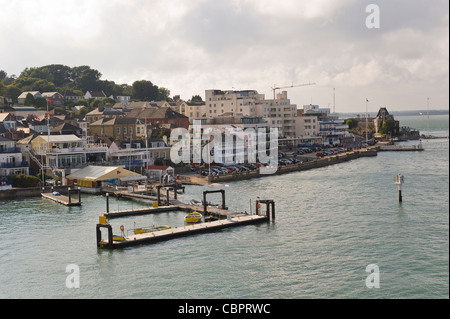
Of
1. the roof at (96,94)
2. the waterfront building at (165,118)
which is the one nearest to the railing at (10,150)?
the waterfront building at (165,118)

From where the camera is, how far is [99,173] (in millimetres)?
50188

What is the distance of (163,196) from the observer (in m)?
44.7

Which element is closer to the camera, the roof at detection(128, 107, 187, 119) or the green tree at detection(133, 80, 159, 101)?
the roof at detection(128, 107, 187, 119)

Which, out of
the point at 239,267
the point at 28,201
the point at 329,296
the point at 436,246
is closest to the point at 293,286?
the point at 329,296

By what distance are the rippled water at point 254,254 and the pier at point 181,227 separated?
1.96 ft

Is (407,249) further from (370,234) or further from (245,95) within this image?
(245,95)

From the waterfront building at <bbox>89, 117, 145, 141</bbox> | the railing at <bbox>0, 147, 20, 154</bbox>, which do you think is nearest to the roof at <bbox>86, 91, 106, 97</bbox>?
the waterfront building at <bbox>89, 117, 145, 141</bbox>

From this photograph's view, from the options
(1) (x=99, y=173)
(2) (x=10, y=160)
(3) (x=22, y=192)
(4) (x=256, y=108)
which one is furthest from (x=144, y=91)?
(3) (x=22, y=192)

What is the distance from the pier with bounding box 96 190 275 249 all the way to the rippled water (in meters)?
0.60

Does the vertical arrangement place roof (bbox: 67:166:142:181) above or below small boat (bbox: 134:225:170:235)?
above

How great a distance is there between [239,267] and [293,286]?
336cm

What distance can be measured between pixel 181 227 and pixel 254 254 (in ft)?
22.2

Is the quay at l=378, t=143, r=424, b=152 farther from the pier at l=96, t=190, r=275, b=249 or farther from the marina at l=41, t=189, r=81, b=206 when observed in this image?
the marina at l=41, t=189, r=81, b=206

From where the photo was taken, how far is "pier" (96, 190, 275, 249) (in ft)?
95.0
